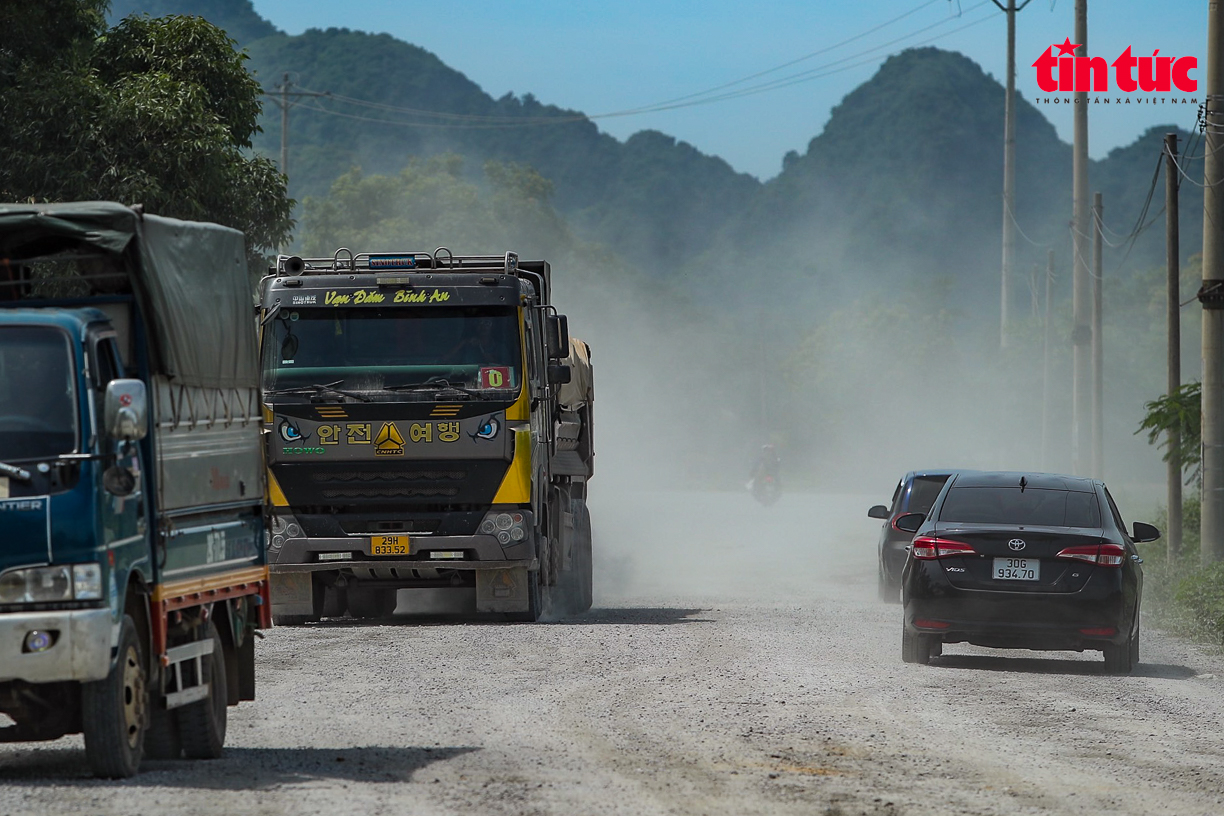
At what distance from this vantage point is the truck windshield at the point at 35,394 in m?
8.27

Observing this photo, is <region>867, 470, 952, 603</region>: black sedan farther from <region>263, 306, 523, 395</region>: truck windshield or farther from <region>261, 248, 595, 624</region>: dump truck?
<region>263, 306, 523, 395</region>: truck windshield

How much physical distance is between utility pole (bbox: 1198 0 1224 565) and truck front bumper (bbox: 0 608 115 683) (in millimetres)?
16961

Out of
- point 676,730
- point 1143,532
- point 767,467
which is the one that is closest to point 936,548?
point 1143,532

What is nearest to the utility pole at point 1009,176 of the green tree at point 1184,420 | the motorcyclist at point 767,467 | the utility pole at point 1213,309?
the motorcyclist at point 767,467

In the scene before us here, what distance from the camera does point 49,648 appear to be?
791 centimetres

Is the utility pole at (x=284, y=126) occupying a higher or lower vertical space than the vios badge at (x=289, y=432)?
higher

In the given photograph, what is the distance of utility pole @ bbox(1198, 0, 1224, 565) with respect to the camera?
72.7 ft

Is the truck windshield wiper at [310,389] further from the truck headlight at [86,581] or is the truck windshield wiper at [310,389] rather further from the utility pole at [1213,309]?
the utility pole at [1213,309]

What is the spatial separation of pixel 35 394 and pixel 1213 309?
16.9 meters

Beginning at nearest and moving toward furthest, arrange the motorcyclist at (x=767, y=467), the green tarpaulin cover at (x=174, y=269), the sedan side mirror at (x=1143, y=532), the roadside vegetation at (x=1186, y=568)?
the green tarpaulin cover at (x=174, y=269), the sedan side mirror at (x=1143, y=532), the roadside vegetation at (x=1186, y=568), the motorcyclist at (x=767, y=467)

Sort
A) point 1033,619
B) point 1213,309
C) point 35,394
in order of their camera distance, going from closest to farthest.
Result: point 35,394, point 1033,619, point 1213,309

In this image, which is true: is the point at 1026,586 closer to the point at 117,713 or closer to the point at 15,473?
the point at 117,713

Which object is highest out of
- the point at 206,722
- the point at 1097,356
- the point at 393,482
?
the point at 1097,356

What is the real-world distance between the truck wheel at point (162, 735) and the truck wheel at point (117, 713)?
2.31 ft
